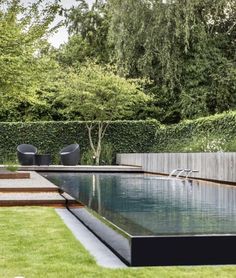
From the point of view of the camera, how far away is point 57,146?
2247 centimetres

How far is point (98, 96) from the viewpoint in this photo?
71.1 feet

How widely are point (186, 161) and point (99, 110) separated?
8.86m

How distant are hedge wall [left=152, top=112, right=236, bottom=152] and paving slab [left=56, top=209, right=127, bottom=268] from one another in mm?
7665

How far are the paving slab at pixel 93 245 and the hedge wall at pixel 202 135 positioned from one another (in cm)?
767

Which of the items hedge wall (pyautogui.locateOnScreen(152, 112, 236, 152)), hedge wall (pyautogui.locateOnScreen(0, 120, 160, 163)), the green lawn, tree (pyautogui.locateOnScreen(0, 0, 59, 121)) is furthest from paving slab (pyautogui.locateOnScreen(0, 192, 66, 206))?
hedge wall (pyautogui.locateOnScreen(0, 120, 160, 163))

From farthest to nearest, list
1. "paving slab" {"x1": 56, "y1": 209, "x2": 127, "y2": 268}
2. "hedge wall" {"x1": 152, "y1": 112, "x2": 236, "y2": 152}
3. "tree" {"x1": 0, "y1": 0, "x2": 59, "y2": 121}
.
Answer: "hedge wall" {"x1": 152, "y1": 112, "x2": 236, "y2": 152} < "tree" {"x1": 0, "y1": 0, "x2": 59, "y2": 121} < "paving slab" {"x1": 56, "y1": 209, "x2": 127, "y2": 268}

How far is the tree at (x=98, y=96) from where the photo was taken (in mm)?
21203

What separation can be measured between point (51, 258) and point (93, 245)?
671mm

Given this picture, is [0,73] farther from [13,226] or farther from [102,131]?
[102,131]

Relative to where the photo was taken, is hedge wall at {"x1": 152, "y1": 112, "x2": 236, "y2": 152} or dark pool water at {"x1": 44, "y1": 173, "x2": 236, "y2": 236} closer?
dark pool water at {"x1": 44, "y1": 173, "x2": 236, "y2": 236}

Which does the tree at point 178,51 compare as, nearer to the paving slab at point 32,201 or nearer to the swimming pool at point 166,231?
the paving slab at point 32,201

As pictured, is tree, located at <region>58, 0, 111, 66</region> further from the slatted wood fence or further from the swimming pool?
the swimming pool

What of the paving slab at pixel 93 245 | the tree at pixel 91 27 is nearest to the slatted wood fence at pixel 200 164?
the paving slab at pixel 93 245

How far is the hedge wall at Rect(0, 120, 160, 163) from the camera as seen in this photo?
2219 cm
